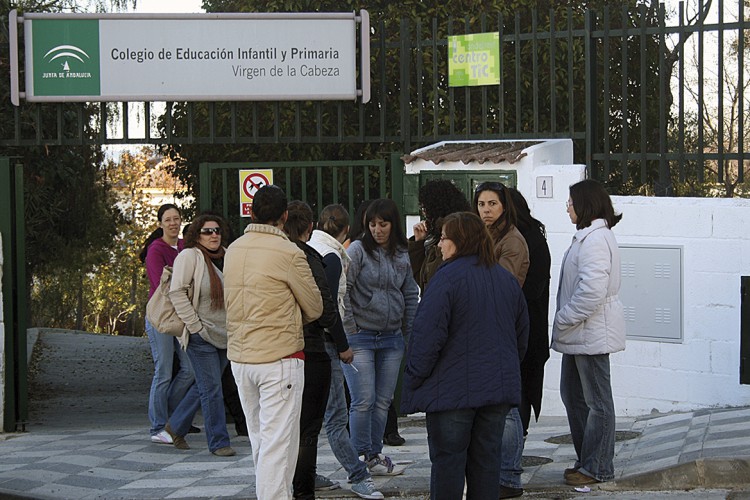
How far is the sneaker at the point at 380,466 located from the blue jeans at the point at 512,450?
0.97 m

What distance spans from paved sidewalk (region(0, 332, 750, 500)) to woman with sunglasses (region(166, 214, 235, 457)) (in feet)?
1.02

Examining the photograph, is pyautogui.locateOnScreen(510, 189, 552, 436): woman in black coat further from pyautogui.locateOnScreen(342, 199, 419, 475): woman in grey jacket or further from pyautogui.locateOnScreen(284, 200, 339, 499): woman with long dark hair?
pyautogui.locateOnScreen(284, 200, 339, 499): woman with long dark hair

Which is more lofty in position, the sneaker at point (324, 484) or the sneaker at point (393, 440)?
the sneaker at point (324, 484)

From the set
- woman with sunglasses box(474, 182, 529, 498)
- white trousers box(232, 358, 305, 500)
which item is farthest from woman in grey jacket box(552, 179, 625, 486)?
white trousers box(232, 358, 305, 500)

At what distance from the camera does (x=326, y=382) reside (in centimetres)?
643

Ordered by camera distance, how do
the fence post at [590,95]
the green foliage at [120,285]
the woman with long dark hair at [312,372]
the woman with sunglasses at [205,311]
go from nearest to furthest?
the woman with long dark hair at [312,372] < the woman with sunglasses at [205,311] < the fence post at [590,95] < the green foliage at [120,285]

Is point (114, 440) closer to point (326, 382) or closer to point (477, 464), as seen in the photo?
point (326, 382)

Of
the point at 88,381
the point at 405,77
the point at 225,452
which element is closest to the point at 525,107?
the point at 405,77

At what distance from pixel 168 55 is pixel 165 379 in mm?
2780

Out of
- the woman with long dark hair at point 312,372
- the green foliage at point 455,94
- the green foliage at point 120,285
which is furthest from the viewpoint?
the green foliage at point 120,285

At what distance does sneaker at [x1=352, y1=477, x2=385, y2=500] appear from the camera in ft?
22.0

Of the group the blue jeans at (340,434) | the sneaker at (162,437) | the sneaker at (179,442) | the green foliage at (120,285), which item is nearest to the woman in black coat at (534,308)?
the blue jeans at (340,434)

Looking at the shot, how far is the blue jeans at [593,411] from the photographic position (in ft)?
21.8

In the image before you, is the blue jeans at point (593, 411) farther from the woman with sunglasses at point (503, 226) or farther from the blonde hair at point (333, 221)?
the blonde hair at point (333, 221)
